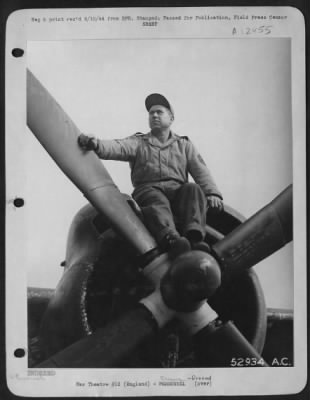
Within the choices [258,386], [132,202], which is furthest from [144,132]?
[258,386]

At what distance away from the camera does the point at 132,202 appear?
647 mm

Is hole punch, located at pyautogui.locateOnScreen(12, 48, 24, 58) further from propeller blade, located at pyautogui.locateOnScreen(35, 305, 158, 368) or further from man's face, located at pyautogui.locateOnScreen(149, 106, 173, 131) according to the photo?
propeller blade, located at pyautogui.locateOnScreen(35, 305, 158, 368)

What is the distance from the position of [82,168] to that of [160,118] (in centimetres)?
11

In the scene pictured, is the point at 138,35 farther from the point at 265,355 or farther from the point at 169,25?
the point at 265,355

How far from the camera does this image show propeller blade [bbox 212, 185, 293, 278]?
64 cm

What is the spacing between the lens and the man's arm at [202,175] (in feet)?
2.14

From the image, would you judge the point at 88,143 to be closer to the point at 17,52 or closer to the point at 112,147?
the point at 112,147

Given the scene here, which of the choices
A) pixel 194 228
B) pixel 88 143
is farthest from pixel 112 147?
pixel 194 228

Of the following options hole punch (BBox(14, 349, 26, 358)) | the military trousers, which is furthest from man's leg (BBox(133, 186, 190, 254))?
hole punch (BBox(14, 349, 26, 358))

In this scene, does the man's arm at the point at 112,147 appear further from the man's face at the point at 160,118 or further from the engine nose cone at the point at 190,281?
the engine nose cone at the point at 190,281

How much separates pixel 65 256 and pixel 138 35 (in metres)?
0.26

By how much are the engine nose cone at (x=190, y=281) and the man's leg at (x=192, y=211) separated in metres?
0.02

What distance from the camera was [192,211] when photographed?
2.10ft

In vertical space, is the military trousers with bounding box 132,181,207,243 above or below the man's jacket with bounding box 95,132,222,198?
below
